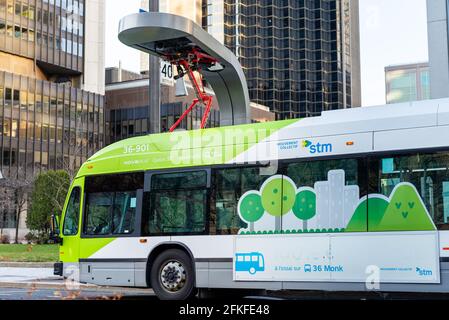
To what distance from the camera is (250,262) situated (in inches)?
492

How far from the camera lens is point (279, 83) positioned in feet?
514

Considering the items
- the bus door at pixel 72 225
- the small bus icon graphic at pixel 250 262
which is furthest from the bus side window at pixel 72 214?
the small bus icon graphic at pixel 250 262

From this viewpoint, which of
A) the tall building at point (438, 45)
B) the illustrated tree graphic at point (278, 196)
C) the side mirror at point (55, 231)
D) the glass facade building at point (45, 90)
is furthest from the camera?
the glass facade building at point (45, 90)

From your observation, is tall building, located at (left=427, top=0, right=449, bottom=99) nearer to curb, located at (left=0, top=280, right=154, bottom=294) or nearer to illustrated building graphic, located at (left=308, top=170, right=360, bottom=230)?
illustrated building graphic, located at (left=308, top=170, right=360, bottom=230)

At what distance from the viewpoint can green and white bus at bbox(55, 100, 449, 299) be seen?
1120 centimetres

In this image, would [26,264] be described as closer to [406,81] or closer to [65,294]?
[65,294]

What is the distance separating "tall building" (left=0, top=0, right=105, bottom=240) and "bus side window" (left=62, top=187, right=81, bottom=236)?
60793 millimetres

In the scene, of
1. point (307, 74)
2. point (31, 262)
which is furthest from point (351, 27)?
point (31, 262)

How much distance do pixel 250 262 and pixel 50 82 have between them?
78.8 m

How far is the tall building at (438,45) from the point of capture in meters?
19.9

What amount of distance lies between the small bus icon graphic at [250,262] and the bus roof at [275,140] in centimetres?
177

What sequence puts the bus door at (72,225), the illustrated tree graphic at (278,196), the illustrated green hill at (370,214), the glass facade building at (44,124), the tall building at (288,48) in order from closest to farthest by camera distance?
1. the illustrated green hill at (370,214)
2. the illustrated tree graphic at (278,196)
3. the bus door at (72,225)
4. the glass facade building at (44,124)
5. the tall building at (288,48)

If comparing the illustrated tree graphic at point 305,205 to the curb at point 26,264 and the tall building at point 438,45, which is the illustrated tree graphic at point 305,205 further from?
the curb at point 26,264
